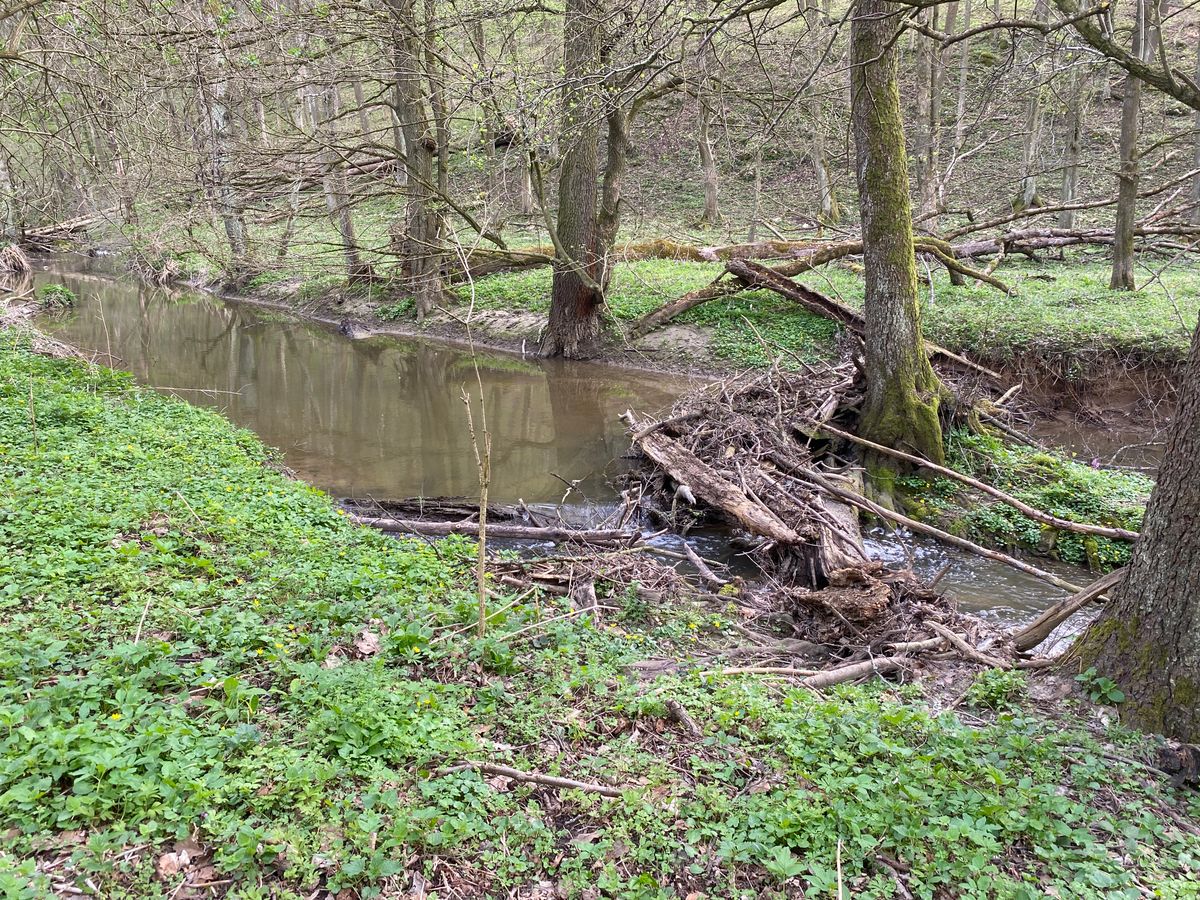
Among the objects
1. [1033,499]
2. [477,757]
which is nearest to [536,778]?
[477,757]

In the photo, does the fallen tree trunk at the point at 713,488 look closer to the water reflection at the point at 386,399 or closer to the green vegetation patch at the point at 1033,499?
the water reflection at the point at 386,399

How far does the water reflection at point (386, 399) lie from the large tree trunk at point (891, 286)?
376cm

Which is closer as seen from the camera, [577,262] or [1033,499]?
[1033,499]

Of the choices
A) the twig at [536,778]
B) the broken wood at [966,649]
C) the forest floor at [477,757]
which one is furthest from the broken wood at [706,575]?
the twig at [536,778]

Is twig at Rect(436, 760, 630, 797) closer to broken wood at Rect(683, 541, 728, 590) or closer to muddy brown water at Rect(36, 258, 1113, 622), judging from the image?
broken wood at Rect(683, 541, 728, 590)

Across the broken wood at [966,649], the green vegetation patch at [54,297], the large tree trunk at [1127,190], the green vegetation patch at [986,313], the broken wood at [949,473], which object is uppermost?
the large tree trunk at [1127,190]

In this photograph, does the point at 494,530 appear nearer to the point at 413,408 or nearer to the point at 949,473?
the point at 949,473

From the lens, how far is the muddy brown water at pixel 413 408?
881cm

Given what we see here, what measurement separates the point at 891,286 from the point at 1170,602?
6478mm

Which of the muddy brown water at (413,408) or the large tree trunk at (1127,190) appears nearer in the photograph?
the muddy brown water at (413,408)

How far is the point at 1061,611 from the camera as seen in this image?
511 centimetres

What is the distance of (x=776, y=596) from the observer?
6887 mm

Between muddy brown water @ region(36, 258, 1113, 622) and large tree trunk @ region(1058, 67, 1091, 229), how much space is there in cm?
1056

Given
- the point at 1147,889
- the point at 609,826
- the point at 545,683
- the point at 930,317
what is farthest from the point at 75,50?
the point at 930,317
